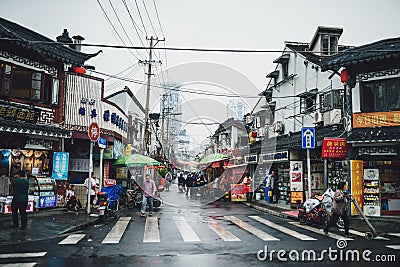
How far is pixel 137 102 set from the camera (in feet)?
140

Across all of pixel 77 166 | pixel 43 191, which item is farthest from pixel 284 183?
pixel 43 191

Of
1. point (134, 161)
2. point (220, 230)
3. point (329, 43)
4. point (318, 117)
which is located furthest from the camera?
point (329, 43)

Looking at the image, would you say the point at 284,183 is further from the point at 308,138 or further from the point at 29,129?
the point at 29,129

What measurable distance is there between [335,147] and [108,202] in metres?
9.73

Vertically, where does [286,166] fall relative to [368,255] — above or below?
above

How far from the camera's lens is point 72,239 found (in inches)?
423

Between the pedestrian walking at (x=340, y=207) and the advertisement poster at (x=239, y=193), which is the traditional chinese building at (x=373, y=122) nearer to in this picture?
the pedestrian walking at (x=340, y=207)

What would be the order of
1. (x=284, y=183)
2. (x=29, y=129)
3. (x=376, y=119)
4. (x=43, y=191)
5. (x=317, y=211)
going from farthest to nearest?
1. (x=284, y=183)
2. (x=376, y=119)
3. (x=43, y=191)
4. (x=29, y=129)
5. (x=317, y=211)

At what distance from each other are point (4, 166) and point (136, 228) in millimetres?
6289

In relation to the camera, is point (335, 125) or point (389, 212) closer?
point (389, 212)

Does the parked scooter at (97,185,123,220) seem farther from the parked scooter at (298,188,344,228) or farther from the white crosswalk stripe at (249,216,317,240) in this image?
the parked scooter at (298,188,344,228)

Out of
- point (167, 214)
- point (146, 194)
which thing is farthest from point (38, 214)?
point (167, 214)

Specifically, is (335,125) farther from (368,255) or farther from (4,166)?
(4,166)

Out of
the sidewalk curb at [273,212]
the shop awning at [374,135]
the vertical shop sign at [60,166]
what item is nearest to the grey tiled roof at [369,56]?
the shop awning at [374,135]
